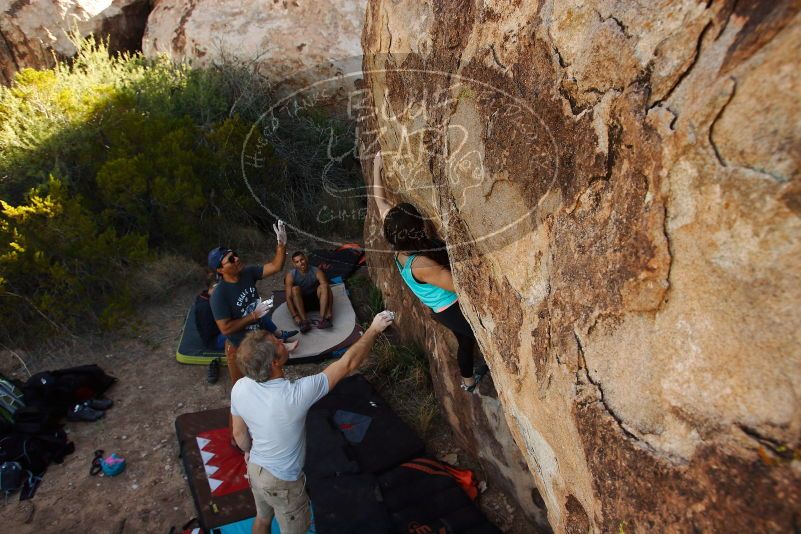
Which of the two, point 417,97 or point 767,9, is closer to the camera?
point 767,9

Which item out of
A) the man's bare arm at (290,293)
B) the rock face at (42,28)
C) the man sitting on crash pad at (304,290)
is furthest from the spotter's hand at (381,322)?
the rock face at (42,28)

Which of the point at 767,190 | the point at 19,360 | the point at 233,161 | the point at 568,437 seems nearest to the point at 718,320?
the point at 767,190

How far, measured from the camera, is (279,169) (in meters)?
6.78

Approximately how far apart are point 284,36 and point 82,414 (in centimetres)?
519

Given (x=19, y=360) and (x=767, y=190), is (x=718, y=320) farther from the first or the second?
(x=19, y=360)

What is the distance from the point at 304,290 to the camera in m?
5.23

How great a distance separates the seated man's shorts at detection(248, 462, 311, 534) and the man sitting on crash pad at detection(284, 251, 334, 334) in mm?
2445

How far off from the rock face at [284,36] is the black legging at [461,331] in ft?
17.0

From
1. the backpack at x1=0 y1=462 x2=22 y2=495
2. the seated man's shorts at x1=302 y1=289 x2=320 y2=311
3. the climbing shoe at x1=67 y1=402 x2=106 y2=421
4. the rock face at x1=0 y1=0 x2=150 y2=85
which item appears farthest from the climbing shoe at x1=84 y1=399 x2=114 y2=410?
the rock face at x1=0 y1=0 x2=150 y2=85

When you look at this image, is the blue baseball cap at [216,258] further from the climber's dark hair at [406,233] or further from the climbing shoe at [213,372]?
the climber's dark hair at [406,233]

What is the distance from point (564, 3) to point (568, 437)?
1.26 m

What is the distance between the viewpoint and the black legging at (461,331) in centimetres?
298

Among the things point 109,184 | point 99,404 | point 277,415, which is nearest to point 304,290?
point 99,404

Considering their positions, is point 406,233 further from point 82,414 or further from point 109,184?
point 109,184
